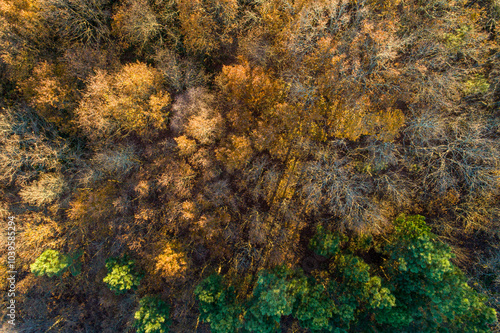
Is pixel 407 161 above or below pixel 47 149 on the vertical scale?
below

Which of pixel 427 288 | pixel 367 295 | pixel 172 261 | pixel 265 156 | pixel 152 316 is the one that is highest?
pixel 265 156

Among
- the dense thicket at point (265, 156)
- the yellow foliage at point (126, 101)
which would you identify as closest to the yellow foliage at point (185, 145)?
the dense thicket at point (265, 156)

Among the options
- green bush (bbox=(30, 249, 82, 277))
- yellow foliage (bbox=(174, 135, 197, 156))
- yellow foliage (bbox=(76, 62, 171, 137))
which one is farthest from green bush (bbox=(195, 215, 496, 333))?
yellow foliage (bbox=(76, 62, 171, 137))

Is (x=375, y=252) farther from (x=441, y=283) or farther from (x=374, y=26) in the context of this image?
(x=374, y=26)

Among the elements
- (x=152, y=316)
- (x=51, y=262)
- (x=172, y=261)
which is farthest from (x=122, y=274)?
(x=51, y=262)

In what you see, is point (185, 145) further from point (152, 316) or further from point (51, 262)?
point (51, 262)

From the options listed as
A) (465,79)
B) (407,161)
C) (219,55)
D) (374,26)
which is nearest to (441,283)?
(407,161)
